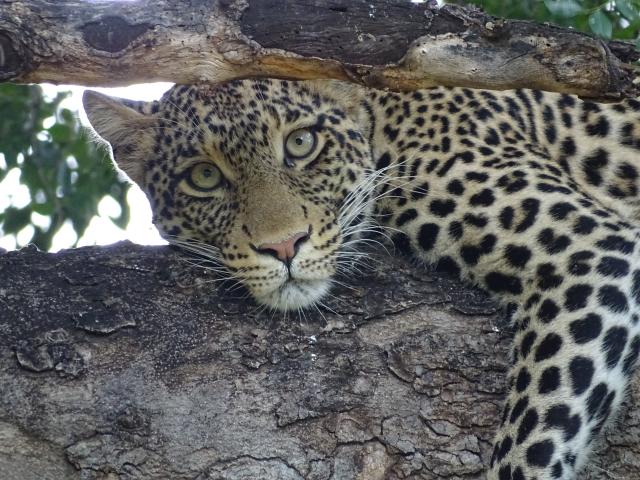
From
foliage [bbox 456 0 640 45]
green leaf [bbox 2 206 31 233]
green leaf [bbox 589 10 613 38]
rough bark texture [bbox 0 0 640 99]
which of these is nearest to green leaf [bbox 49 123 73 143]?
green leaf [bbox 2 206 31 233]

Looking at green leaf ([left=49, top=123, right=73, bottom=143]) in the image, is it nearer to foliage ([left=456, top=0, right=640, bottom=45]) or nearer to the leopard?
the leopard

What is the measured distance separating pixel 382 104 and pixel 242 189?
1270 mm

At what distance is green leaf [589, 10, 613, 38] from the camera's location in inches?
253

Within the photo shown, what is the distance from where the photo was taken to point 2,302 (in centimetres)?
528

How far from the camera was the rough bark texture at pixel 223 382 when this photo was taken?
199 inches

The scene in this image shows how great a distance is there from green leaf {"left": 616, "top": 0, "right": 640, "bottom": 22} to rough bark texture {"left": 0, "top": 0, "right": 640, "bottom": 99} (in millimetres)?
1805

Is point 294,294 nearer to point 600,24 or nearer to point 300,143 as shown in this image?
point 300,143

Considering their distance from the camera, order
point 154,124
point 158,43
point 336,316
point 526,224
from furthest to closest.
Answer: point 154,124 → point 526,224 → point 336,316 → point 158,43

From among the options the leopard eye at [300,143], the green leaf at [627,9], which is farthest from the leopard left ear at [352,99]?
the green leaf at [627,9]

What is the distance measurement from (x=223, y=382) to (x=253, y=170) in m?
1.60

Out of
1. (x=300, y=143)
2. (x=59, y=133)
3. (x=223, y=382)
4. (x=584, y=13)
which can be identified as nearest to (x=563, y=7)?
(x=584, y=13)

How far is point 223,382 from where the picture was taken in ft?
17.4

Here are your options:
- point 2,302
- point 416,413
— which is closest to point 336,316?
point 416,413

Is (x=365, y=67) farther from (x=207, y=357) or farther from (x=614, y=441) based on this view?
(x=614, y=441)
